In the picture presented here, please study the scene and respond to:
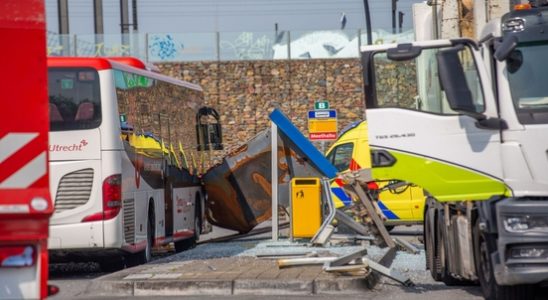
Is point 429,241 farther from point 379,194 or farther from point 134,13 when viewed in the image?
point 134,13

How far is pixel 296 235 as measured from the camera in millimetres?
21266

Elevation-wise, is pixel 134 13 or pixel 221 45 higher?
pixel 134 13

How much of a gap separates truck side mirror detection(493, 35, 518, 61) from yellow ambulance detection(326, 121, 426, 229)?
9.68m

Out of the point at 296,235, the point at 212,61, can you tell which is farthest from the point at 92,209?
the point at 212,61

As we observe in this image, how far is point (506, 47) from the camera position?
1067cm

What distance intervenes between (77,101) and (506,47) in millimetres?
7588

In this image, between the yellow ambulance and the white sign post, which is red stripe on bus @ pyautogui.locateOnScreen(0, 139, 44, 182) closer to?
the yellow ambulance

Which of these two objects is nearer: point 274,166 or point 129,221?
point 129,221

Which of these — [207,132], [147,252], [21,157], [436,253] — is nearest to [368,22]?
[207,132]

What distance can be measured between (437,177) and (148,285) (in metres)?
3.86

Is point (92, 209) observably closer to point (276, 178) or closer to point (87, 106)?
point (87, 106)

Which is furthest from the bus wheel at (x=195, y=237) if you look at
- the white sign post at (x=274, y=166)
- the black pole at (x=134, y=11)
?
the black pole at (x=134, y=11)

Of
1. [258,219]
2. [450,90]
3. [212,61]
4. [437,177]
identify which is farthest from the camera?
[212,61]

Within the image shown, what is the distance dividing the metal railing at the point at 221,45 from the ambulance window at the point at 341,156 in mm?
21969
